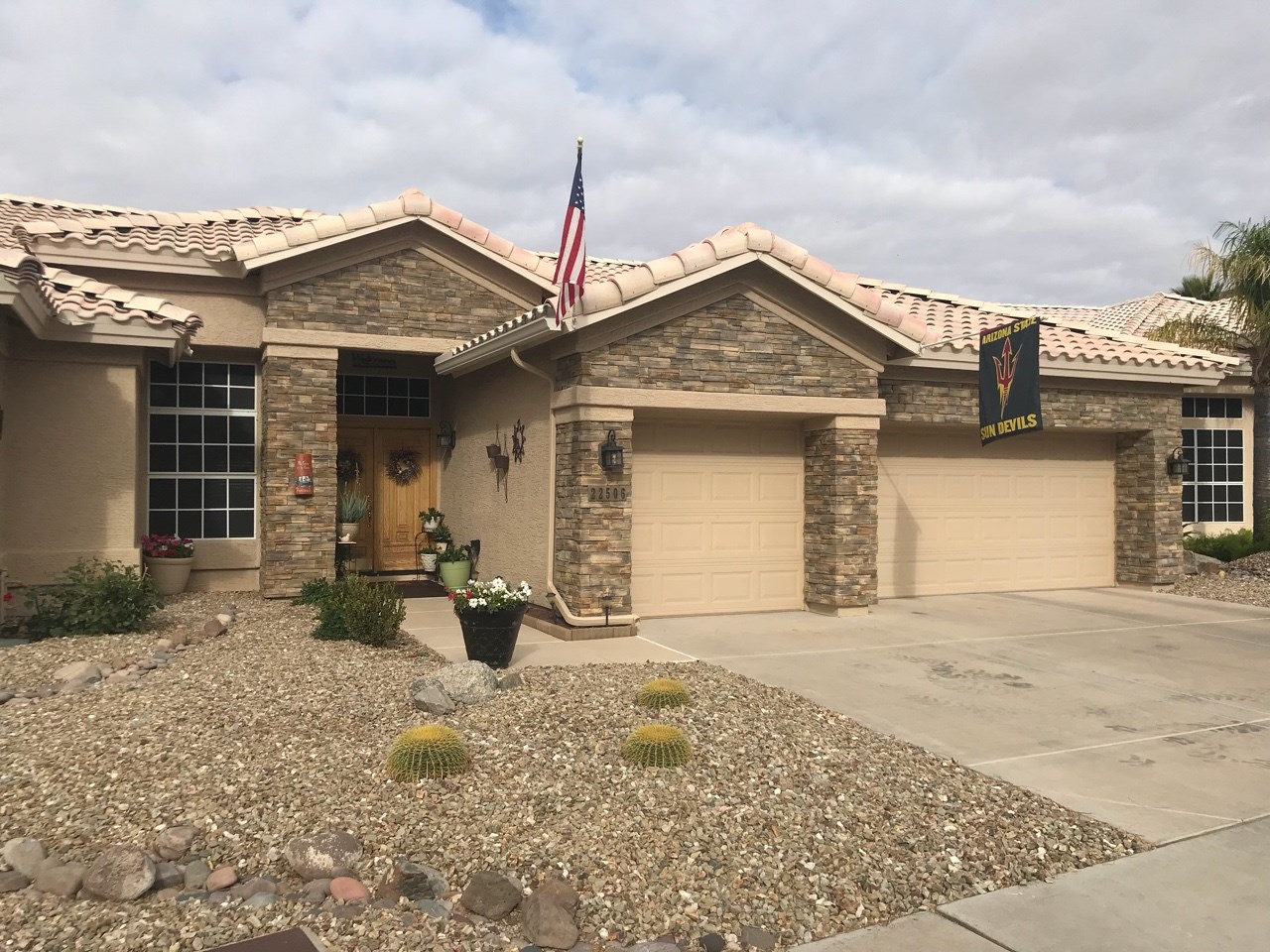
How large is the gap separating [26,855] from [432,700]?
2540mm

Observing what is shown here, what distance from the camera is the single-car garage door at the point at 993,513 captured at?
513 inches

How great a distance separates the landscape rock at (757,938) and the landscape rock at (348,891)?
1.57m

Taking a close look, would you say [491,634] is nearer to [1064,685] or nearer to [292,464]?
[1064,685]

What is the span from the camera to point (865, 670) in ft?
27.8

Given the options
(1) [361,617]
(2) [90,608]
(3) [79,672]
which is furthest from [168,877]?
(2) [90,608]

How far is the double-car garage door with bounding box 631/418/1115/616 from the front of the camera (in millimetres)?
11117

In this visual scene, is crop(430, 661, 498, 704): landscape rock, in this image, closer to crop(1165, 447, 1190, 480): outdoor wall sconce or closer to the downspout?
the downspout

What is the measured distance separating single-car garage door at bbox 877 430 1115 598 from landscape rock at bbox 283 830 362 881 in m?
9.62

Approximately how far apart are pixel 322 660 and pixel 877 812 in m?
4.75

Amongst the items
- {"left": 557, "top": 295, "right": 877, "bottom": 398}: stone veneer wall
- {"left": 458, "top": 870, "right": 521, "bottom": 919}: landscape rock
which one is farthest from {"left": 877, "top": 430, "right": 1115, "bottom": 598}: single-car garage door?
{"left": 458, "top": 870, "right": 521, "bottom": 919}: landscape rock

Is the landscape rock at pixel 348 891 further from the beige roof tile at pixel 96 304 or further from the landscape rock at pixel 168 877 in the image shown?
the beige roof tile at pixel 96 304

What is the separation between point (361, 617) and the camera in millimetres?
8805

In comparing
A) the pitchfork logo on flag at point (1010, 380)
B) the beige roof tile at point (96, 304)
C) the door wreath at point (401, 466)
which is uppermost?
the beige roof tile at point (96, 304)

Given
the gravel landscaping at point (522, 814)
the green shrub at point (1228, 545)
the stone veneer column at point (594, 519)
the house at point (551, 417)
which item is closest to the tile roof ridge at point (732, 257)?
the house at point (551, 417)
